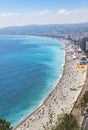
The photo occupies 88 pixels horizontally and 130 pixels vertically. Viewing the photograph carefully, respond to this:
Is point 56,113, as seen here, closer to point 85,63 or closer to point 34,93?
point 34,93

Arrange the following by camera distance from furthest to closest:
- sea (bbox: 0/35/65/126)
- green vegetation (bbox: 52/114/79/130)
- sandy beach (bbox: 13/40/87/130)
Answer: sea (bbox: 0/35/65/126), sandy beach (bbox: 13/40/87/130), green vegetation (bbox: 52/114/79/130)

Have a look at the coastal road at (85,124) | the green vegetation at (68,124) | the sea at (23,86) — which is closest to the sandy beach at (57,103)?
the sea at (23,86)

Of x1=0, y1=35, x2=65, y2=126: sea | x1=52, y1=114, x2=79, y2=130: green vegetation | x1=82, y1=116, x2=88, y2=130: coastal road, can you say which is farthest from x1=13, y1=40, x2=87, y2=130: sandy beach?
x1=52, y1=114, x2=79, y2=130: green vegetation

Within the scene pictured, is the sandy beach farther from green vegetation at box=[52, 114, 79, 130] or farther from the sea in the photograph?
green vegetation at box=[52, 114, 79, 130]

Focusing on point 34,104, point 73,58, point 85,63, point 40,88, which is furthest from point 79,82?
point 73,58

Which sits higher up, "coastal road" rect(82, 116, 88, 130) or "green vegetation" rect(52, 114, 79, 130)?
"green vegetation" rect(52, 114, 79, 130)

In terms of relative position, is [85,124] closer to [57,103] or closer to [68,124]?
[68,124]

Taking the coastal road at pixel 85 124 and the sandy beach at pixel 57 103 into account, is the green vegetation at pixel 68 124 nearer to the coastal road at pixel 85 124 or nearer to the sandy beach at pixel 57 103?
the coastal road at pixel 85 124

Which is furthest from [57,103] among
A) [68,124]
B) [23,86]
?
[68,124]
